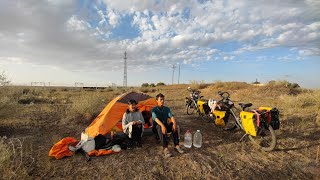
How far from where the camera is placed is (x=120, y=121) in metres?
7.79

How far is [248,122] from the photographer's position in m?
6.72

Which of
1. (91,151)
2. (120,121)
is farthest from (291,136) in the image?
(91,151)

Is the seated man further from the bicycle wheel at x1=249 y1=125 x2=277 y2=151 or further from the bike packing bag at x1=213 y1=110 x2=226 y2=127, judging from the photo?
the bicycle wheel at x1=249 y1=125 x2=277 y2=151

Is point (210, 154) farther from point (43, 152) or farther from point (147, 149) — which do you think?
point (43, 152)

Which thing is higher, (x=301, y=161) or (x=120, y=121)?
(x=120, y=121)

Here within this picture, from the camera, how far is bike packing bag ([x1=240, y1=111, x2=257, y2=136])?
21.6 feet

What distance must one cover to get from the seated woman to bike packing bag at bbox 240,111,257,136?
2564mm

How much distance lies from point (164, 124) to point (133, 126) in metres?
0.77

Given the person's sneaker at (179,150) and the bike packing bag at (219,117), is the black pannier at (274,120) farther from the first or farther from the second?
the person's sneaker at (179,150)

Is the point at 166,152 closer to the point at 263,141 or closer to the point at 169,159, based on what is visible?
the point at 169,159

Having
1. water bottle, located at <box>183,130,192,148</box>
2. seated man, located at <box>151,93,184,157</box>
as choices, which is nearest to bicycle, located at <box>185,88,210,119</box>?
water bottle, located at <box>183,130,192,148</box>

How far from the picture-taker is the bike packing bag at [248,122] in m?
6.60

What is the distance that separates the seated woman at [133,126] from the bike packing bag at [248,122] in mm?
2564

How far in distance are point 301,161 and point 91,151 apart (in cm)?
469
